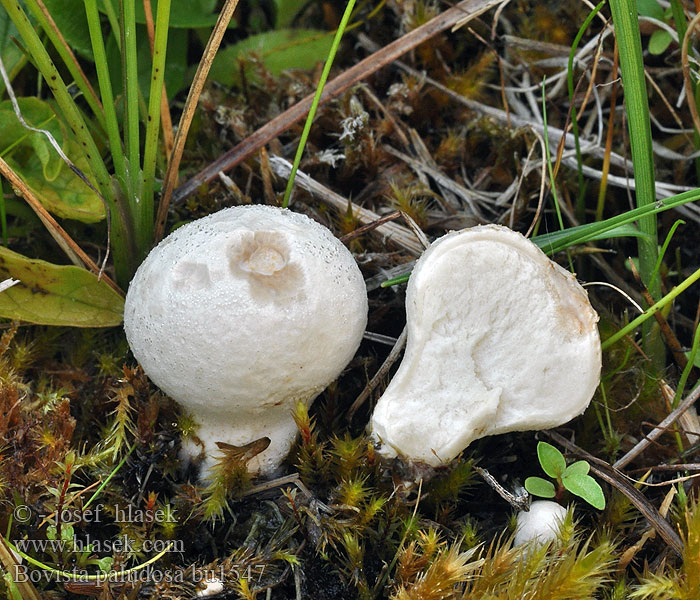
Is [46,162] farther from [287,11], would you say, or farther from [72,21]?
[287,11]

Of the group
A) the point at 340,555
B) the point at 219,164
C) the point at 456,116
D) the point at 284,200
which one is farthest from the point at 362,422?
the point at 456,116

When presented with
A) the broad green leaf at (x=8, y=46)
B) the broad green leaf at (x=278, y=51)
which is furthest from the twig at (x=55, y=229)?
the broad green leaf at (x=278, y=51)

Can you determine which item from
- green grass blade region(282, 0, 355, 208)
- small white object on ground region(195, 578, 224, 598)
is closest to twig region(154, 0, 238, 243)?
green grass blade region(282, 0, 355, 208)

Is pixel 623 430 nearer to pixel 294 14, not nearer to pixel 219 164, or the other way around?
pixel 219 164

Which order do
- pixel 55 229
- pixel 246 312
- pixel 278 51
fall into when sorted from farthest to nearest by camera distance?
1. pixel 278 51
2. pixel 55 229
3. pixel 246 312

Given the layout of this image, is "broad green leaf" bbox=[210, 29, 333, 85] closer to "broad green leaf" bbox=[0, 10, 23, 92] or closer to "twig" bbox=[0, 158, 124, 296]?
"broad green leaf" bbox=[0, 10, 23, 92]

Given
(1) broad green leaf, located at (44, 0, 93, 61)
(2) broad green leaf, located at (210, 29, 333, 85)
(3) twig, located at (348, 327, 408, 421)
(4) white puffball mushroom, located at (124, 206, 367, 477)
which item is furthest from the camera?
(2) broad green leaf, located at (210, 29, 333, 85)

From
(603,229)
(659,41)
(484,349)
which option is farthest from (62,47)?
(659,41)
